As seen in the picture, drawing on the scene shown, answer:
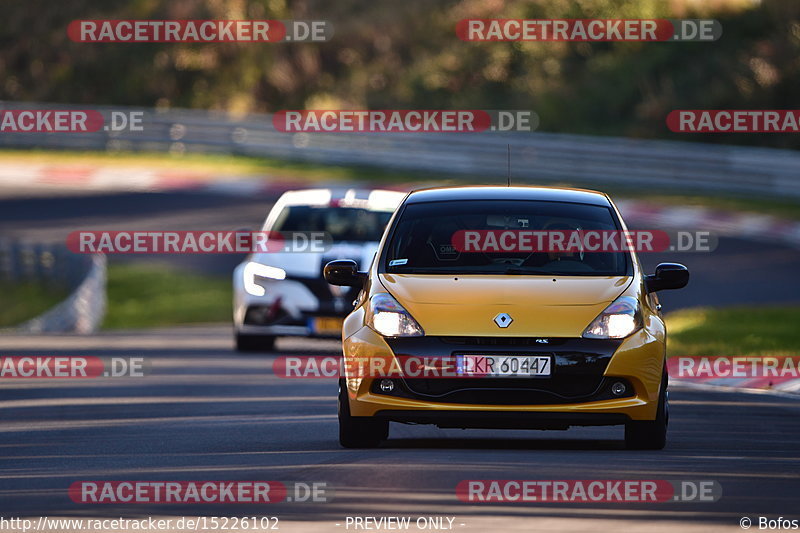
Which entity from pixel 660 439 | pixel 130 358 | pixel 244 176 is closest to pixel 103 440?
pixel 660 439

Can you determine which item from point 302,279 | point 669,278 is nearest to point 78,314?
point 302,279

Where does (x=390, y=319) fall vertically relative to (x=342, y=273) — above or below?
below

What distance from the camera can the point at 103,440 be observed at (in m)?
11.4

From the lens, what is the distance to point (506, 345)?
10.1m

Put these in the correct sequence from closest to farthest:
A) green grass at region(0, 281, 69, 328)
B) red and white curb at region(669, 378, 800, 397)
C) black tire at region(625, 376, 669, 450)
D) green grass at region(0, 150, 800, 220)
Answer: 1. black tire at region(625, 376, 669, 450)
2. red and white curb at region(669, 378, 800, 397)
3. green grass at region(0, 281, 69, 328)
4. green grass at region(0, 150, 800, 220)

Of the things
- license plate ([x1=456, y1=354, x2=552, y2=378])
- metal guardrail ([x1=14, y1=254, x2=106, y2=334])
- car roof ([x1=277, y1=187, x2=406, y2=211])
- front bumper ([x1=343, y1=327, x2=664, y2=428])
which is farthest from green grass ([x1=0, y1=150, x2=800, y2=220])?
license plate ([x1=456, y1=354, x2=552, y2=378])

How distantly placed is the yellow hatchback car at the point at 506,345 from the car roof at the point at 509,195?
0.54 metres

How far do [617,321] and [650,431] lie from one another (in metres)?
0.68

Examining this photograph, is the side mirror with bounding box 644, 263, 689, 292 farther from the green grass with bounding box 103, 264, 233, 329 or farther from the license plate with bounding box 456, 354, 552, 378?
the green grass with bounding box 103, 264, 233, 329

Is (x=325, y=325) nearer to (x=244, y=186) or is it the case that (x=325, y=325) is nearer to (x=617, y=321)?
(x=617, y=321)

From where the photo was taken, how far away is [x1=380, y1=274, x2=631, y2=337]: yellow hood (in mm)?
10164

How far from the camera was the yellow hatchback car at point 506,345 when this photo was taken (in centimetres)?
1011

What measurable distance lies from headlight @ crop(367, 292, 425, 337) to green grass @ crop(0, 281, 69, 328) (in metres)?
17.8

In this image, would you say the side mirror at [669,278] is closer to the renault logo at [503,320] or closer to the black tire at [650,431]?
the black tire at [650,431]
